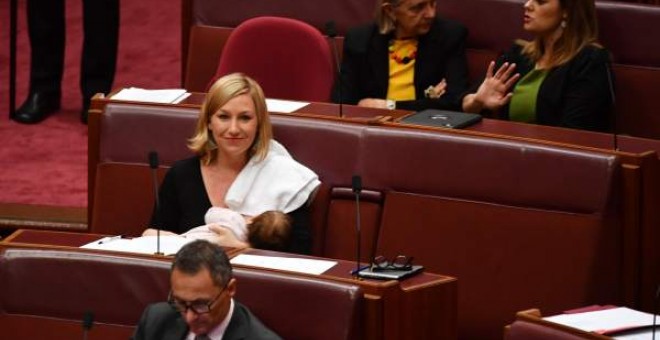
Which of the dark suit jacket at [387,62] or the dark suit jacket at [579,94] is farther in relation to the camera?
the dark suit jacket at [387,62]

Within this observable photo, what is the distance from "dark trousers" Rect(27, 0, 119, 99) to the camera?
8.36ft

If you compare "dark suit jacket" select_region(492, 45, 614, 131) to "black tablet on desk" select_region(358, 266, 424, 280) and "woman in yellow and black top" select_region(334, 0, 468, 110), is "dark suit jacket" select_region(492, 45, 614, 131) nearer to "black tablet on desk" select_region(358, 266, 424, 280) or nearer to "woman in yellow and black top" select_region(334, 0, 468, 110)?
"woman in yellow and black top" select_region(334, 0, 468, 110)

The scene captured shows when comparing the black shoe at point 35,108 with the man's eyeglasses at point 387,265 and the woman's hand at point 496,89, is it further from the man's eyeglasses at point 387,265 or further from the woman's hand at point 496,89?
the man's eyeglasses at point 387,265

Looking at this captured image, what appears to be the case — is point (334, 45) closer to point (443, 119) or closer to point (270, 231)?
point (443, 119)

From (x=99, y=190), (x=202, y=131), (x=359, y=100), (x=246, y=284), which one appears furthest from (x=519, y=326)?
(x=359, y=100)

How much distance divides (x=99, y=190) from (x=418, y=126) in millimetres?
388

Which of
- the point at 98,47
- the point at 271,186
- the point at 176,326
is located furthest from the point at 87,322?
the point at 98,47

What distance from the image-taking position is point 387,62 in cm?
215

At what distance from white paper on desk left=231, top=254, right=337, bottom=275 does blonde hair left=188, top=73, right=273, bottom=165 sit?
21 cm

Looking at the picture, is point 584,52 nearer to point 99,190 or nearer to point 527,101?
point 527,101

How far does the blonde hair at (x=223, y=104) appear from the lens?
1.77 metres

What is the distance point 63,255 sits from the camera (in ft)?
5.27

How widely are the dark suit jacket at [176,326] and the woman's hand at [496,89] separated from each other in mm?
624

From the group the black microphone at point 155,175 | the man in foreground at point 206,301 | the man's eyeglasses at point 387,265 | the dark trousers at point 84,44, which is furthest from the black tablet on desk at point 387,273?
the dark trousers at point 84,44
